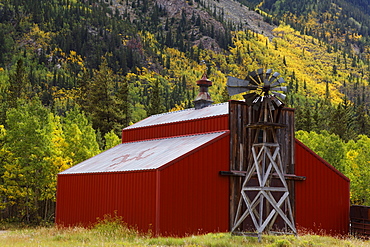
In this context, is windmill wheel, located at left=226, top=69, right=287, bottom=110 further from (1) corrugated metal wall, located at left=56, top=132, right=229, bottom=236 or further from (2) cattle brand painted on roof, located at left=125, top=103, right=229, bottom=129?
(2) cattle brand painted on roof, located at left=125, top=103, right=229, bottom=129

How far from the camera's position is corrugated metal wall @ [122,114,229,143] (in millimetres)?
32688

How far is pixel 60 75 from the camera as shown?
15125 cm

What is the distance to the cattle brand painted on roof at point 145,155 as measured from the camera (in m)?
30.6

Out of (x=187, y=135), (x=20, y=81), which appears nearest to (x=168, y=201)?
(x=187, y=135)

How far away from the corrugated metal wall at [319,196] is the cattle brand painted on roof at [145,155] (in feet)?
19.4

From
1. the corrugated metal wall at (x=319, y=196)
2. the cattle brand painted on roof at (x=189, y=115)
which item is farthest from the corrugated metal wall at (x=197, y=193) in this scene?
the corrugated metal wall at (x=319, y=196)

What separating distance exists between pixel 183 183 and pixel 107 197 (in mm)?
5131

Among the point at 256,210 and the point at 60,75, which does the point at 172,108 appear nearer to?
the point at 60,75

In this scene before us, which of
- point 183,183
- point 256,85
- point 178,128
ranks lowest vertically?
point 183,183

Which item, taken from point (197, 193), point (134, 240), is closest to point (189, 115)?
point (197, 193)

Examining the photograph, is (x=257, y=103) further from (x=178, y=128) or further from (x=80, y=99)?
(x=80, y=99)

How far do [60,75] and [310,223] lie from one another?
125 metres

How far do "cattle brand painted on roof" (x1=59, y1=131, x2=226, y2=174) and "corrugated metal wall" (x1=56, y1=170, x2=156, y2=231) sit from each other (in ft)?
1.54

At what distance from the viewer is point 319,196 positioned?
3459 cm
